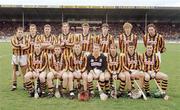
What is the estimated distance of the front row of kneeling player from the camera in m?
9.38

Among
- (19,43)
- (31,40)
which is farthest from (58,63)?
(19,43)

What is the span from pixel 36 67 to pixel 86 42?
5.07ft

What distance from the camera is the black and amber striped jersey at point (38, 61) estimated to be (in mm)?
9641

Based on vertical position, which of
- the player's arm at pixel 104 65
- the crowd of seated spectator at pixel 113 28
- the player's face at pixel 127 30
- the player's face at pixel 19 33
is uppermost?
the crowd of seated spectator at pixel 113 28

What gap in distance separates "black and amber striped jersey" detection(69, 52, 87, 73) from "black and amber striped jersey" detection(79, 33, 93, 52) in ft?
3.54

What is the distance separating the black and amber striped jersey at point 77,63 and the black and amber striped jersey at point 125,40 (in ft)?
4.31

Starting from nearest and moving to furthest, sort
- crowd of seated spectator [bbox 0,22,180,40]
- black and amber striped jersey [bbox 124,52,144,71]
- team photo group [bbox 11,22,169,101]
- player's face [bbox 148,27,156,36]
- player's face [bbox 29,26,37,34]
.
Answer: team photo group [bbox 11,22,169,101], black and amber striped jersey [bbox 124,52,144,71], player's face [bbox 148,27,156,36], player's face [bbox 29,26,37,34], crowd of seated spectator [bbox 0,22,180,40]

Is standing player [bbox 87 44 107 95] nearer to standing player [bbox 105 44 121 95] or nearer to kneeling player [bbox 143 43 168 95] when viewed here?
standing player [bbox 105 44 121 95]

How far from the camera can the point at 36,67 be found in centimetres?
967

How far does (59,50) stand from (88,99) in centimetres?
131

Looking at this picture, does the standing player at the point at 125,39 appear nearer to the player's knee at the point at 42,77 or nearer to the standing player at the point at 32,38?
the standing player at the point at 32,38

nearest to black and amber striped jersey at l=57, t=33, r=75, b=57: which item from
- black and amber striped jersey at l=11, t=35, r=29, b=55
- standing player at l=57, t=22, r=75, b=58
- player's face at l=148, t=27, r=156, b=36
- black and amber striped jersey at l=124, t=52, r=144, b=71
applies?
standing player at l=57, t=22, r=75, b=58

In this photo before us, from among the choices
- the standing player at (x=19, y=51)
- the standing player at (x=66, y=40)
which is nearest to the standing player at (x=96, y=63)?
the standing player at (x=66, y=40)

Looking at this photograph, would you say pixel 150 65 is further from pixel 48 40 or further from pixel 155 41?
pixel 48 40
